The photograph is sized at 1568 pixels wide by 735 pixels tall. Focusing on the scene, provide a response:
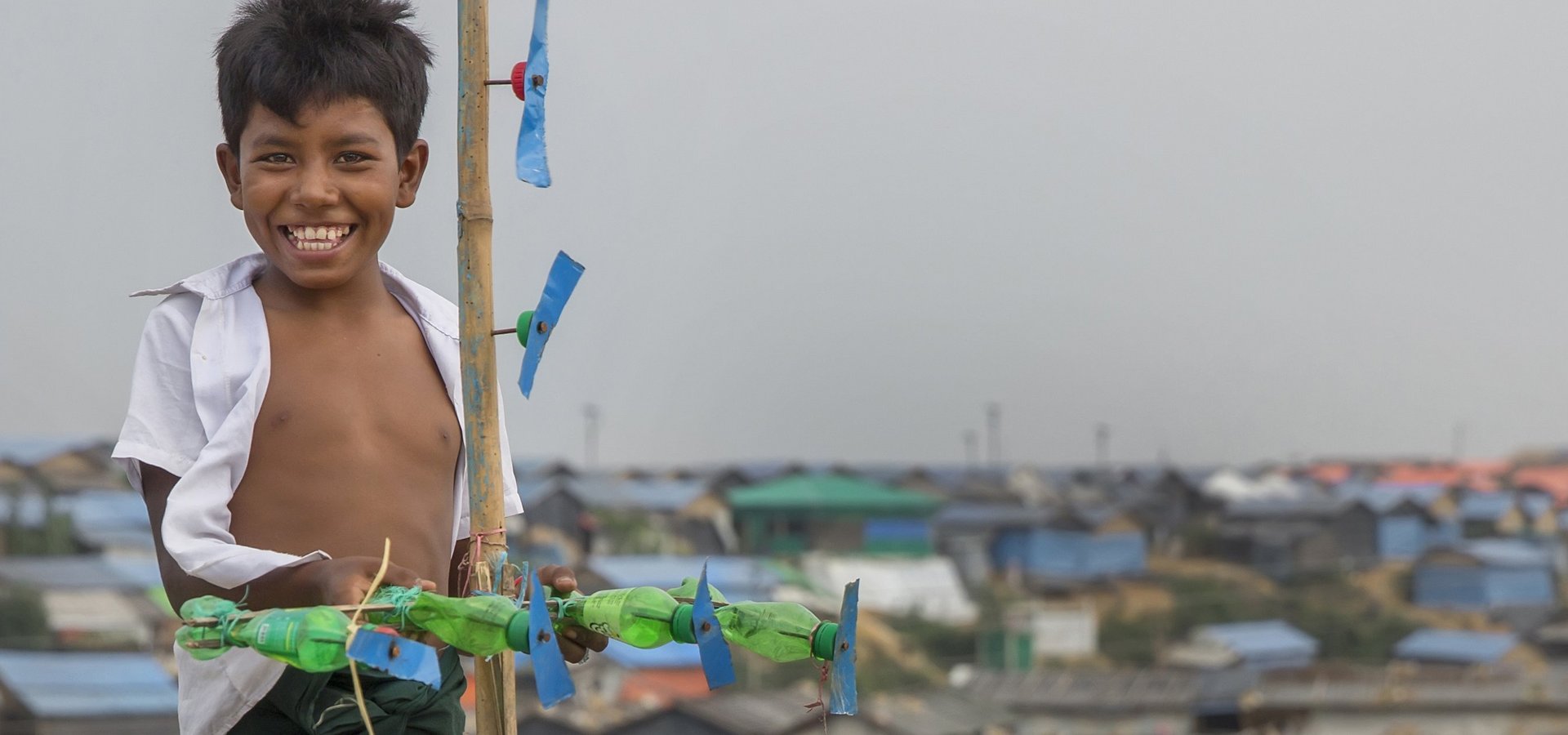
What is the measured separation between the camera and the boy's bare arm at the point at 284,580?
1.33m

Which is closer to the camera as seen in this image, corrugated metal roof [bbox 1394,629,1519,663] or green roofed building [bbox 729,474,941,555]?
corrugated metal roof [bbox 1394,629,1519,663]

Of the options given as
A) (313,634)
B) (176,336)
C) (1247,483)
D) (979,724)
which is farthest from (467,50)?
(1247,483)

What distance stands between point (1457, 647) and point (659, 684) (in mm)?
8749

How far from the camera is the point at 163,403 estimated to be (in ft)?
4.88

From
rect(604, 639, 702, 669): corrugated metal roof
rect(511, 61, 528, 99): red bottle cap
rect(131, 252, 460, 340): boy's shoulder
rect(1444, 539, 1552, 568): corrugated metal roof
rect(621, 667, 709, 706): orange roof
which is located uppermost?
rect(511, 61, 528, 99): red bottle cap

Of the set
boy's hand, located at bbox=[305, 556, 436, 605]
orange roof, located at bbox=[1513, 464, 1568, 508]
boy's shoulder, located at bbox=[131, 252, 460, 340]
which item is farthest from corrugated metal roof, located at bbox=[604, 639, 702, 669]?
orange roof, located at bbox=[1513, 464, 1568, 508]

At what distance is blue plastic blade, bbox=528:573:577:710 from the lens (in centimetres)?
123

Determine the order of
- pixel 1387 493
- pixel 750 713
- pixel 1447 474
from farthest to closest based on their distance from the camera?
pixel 1447 474 → pixel 1387 493 → pixel 750 713

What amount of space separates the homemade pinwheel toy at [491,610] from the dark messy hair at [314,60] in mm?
86

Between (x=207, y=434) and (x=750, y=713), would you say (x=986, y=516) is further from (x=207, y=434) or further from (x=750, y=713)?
(x=207, y=434)

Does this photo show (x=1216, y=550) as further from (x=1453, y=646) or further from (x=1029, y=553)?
(x=1453, y=646)

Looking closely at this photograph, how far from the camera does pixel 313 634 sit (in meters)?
1.20

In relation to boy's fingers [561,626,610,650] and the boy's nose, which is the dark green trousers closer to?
boy's fingers [561,626,610,650]

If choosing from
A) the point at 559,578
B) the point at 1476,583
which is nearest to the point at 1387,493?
the point at 1476,583
